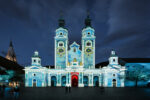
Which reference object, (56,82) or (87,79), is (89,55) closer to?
(87,79)

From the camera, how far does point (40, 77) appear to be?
43.6 metres

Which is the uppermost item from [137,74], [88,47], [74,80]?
[88,47]

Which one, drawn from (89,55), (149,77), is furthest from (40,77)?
(149,77)

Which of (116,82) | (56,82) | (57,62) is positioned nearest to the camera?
(116,82)

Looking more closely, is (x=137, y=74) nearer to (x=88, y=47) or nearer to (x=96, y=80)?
(x=96, y=80)

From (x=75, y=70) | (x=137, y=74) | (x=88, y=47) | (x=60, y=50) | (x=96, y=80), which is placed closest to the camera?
(x=137, y=74)

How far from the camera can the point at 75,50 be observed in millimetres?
50781

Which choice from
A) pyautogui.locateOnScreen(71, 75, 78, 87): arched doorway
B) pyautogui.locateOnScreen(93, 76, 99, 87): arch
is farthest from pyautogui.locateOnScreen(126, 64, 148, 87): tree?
pyautogui.locateOnScreen(71, 75, 78, 87): arched doorway

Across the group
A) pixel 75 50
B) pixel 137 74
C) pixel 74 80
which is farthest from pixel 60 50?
pixel 137 74

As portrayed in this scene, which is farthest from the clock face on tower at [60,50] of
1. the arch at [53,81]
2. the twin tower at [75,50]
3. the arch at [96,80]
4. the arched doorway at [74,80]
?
the arch at [96,80]

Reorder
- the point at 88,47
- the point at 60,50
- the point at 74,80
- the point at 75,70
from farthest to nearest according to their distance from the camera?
1. the point at 88,47
2. the point at 60,50
3. the point at 74,80
4. the point at 75,70

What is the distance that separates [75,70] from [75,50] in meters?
9.51

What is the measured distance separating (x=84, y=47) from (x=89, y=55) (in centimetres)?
383

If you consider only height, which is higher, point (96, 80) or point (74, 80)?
point (74, 80)
